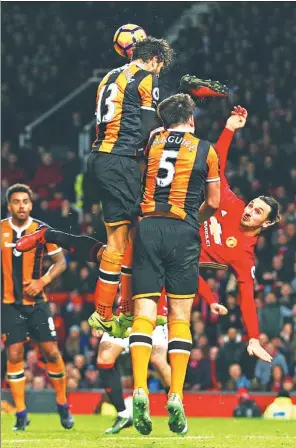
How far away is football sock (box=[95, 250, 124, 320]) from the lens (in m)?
9.86

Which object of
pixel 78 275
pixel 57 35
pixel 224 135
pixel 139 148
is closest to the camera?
pixel 139 148

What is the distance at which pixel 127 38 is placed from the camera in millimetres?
10164

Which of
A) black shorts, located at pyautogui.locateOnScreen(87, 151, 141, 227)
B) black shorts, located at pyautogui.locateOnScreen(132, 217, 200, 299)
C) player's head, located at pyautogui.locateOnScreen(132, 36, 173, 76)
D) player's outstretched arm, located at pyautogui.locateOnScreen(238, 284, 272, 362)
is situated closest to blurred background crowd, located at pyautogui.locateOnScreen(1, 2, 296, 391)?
player's head, located at pyautogui.locateOnScreen(132, 36, 173, 76)

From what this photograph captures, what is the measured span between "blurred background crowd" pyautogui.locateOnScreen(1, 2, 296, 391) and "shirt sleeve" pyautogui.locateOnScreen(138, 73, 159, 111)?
0.93 m

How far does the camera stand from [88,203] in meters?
21.6

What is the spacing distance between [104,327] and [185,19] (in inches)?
598

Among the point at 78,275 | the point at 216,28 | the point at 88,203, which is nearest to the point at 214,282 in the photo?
the point at 78,275

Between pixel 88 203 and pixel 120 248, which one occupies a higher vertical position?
pixel 120 248

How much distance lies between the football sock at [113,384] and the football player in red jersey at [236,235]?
5.19 ft

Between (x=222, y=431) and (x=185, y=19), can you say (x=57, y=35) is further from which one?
(x=222, y=431)

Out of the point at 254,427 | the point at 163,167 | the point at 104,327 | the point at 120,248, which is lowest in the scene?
the point at 254,427

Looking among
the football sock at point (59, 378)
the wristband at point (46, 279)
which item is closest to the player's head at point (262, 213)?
the wristband at point (46, 279)

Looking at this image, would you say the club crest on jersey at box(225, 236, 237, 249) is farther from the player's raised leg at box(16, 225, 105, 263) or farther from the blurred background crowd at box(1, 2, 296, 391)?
the blurred background crowd at box(1, 2, 296, 391)

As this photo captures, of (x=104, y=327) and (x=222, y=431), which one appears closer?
(x=104, y=327)
